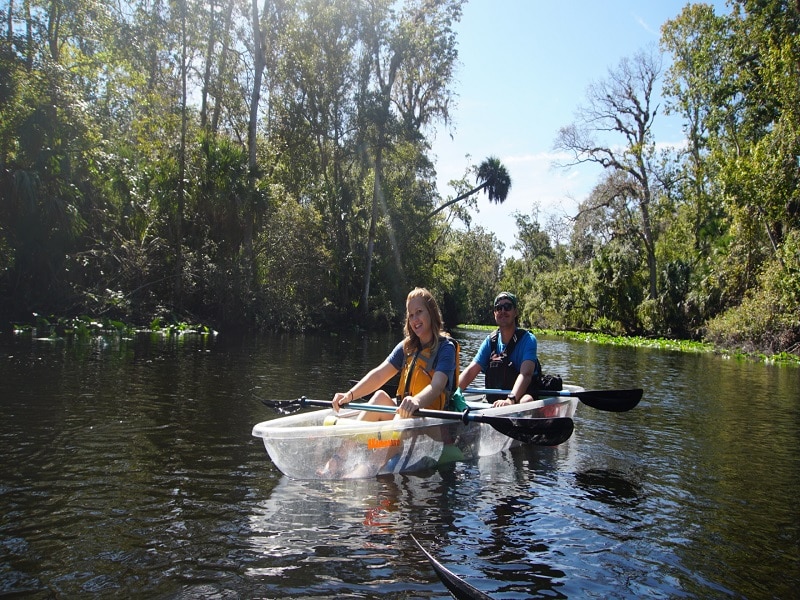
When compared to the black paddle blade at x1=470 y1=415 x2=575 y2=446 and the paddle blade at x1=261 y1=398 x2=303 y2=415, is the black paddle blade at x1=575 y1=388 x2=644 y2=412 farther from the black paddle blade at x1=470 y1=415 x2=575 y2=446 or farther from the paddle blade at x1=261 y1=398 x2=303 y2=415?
the paddle blade at x1=261 y1=398 x2=303 y2=415

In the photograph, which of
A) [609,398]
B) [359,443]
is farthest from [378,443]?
[609,398]

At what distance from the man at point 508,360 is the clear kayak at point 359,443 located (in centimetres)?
76

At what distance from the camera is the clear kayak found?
5.34 meters

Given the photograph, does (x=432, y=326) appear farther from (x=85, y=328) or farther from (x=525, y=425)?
(x=85, y=328)

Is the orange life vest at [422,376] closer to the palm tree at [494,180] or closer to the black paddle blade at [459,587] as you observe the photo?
the black paddle blade at [459,587]

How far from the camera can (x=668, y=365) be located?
18469mm

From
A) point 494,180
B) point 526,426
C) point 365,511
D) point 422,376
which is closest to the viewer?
point 365,511

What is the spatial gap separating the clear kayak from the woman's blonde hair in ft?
2.45

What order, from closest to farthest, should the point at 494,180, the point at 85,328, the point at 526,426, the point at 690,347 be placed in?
the point at 526,426 → the point at 85,328 → the point at 690,347 → the point at 494,180

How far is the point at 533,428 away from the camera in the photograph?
6.04 m

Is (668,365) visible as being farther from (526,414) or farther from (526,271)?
(526,271)

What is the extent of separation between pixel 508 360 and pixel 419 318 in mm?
2027

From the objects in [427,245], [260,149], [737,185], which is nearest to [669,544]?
[737,185]

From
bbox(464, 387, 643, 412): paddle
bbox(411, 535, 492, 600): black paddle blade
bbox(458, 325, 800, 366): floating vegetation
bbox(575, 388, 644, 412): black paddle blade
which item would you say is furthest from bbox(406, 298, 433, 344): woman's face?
bbox(458, 325, 800, 366): floating vegetation
